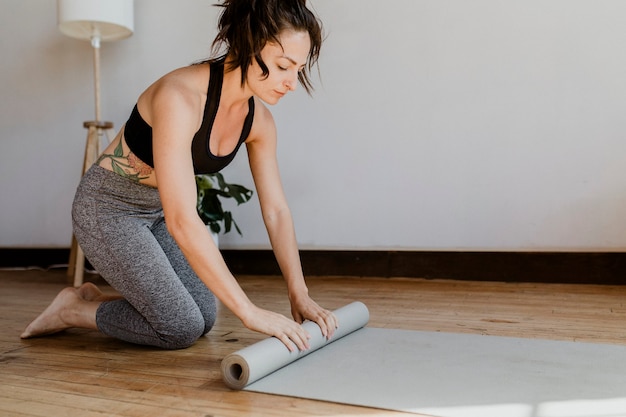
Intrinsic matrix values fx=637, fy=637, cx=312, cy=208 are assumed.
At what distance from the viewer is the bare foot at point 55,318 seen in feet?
6.10

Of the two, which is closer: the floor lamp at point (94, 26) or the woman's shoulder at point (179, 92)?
the woman's shoulder at point (179, 92)

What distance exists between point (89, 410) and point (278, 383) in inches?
14.7

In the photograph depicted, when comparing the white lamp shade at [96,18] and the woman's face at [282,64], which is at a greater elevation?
the white lamp shade at [96,18]

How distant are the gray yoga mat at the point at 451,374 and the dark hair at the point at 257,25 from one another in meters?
0.65

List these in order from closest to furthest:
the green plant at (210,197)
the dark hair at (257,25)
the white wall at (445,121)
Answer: the dark hair at (257,25) → the white wall at (445,121) → the green plant at (210,197)

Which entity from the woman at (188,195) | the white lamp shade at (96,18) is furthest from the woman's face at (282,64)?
the white lamp shade at (96,18)

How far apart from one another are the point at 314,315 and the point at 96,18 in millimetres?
1956

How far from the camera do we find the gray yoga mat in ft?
3.81

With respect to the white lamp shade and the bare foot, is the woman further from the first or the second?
the white lamp shade

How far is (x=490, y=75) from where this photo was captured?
8.84 ft

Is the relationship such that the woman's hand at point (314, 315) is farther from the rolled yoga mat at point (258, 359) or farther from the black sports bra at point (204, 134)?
the black sports bra at point (204, 134)

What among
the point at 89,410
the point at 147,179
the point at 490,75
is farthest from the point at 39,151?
the point at 89,410

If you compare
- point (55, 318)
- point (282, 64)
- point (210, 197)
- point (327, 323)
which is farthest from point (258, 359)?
point (210, 197)

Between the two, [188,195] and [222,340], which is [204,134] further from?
[222,340]
